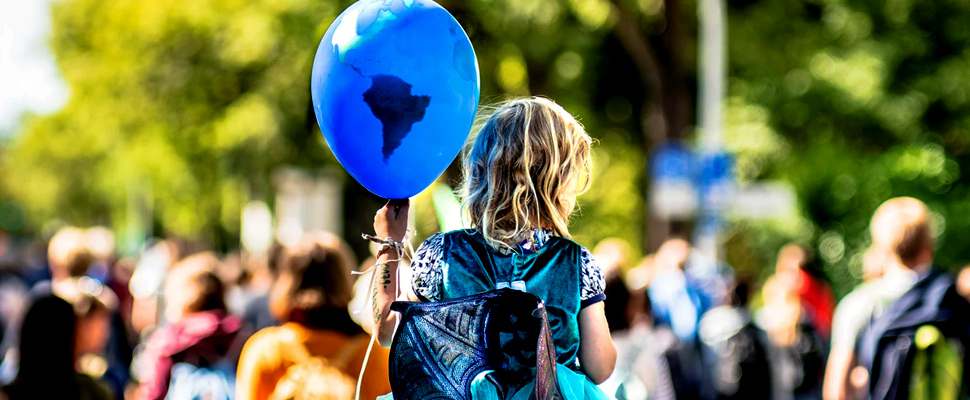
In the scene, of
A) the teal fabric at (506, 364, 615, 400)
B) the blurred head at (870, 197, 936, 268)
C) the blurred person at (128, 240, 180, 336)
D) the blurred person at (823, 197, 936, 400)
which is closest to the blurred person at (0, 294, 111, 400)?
the teal fabric at (506, 364, 615, 400)

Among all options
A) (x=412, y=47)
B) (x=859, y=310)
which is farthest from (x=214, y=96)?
(x=412, y=47)

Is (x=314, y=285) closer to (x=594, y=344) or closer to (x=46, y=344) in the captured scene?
(x=46, y=344)

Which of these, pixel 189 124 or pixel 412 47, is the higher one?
pixel 412 47

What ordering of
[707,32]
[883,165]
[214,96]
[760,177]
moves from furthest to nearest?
1. [214,96]
2. [760,177]
3. [883,165]
4. [707,32]

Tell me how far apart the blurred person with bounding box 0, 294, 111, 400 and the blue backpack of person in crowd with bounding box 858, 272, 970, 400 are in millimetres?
3088

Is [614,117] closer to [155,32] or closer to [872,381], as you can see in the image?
[155,32]

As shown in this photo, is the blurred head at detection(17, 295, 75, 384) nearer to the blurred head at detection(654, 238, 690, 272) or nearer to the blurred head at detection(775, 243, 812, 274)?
the blurred head at detection(654, 238, 690, 272)

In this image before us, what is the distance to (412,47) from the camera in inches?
107

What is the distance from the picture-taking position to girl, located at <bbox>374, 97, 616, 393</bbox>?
255cm

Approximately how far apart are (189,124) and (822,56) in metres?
12.3

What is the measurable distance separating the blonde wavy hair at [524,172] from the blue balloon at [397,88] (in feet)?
0.52

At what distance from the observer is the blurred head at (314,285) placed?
13.0 feet

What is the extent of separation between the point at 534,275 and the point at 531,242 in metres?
0.08

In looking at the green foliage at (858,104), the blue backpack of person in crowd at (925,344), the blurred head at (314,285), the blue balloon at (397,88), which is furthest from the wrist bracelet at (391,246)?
the green foliage at (858,104)
